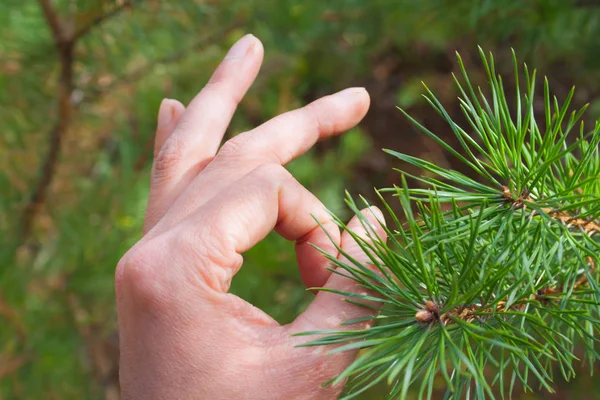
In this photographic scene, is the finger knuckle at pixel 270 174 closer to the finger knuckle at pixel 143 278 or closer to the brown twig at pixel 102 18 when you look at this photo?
the finger knuckle at pixel 143 278

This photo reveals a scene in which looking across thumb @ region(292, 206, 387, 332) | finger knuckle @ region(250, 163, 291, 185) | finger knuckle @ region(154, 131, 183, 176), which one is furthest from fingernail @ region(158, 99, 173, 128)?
thumb @ region(292, 206, 387, 332)

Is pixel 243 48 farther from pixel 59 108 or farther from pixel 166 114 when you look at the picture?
pixel 59 108

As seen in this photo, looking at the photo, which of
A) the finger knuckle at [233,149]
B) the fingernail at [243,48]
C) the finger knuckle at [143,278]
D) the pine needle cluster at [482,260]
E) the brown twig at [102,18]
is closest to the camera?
the pine needle cluster at [482,260]

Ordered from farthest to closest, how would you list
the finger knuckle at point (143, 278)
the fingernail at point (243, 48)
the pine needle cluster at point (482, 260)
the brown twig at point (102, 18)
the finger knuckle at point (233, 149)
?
the brown twig at point (102, 18), the fingernail at point (243, 48), the finger knuckle at point (233, 149), the finger knuckle at point (143, 278), the pine needle cluster at point (482, 260)

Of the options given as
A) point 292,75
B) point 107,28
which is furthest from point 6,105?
point 292,75

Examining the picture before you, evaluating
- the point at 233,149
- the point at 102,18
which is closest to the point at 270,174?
the point at 233,149

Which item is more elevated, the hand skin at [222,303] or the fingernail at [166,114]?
the fingernail at [166,114]

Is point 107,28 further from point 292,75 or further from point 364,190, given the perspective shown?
point 364,190

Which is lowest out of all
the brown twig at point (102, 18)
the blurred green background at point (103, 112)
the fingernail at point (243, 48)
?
the blurred green background at point (103, 112)

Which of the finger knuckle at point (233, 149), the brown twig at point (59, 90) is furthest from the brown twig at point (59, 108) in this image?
the finger knuckle at point (233, 149)

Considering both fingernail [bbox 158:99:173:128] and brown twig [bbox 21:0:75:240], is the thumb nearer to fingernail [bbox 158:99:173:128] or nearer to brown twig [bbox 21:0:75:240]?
fingernail [bbox 158:99:173:128]
